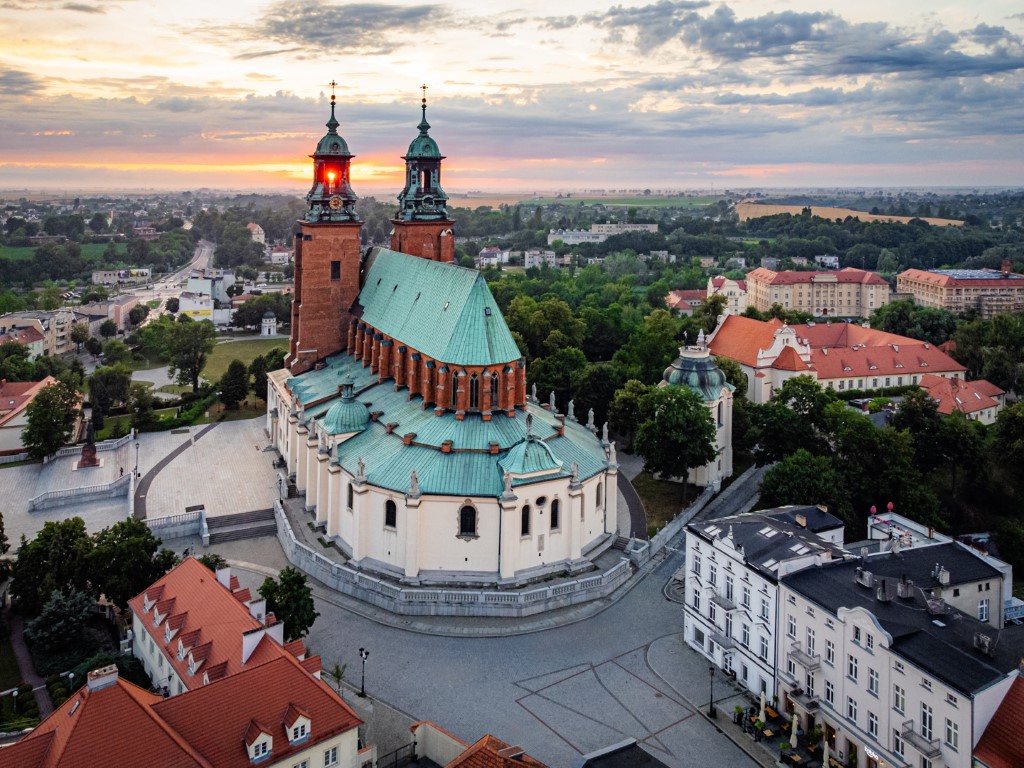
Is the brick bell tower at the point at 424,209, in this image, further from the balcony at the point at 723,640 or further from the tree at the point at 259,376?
the balcony at the point at 723,640

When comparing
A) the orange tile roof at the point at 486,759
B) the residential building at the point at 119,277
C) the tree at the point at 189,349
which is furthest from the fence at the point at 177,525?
the residential building at the point at 119,277

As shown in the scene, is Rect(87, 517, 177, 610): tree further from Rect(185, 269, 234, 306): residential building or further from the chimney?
Rect(185, 269, 234, 306): residential building

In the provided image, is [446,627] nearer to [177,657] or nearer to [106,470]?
[177,657]

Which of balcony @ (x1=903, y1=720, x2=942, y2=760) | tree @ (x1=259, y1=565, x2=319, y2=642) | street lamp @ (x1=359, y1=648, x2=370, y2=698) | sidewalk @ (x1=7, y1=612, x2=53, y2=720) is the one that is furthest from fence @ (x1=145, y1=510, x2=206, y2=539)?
balcony @ (x1=903, y1=720, x2=942, y2=760)

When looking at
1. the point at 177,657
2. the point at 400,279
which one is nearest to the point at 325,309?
the point at 400,279

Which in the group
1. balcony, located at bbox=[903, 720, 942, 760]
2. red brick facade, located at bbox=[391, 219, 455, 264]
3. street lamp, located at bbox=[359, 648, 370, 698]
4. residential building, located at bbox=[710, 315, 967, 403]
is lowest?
street lamp, located at bbox=[359, 648, 370, 698]

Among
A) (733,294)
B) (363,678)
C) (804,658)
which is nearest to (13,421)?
(363,678)
